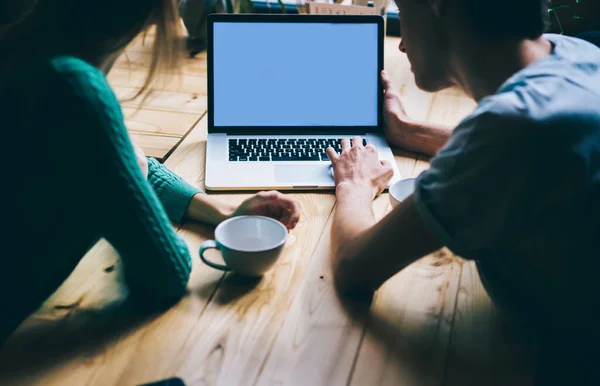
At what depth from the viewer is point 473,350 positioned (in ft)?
2.62

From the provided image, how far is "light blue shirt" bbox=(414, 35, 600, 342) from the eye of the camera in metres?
0.66

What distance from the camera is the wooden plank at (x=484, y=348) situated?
2.47 feet

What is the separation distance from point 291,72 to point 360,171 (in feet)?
0.94

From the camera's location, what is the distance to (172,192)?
1.06 meters

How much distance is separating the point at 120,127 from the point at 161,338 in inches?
11.1

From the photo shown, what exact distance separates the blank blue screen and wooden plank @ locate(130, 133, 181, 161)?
0.40 ft

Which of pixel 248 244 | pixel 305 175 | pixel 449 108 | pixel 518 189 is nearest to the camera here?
pixel 518 189

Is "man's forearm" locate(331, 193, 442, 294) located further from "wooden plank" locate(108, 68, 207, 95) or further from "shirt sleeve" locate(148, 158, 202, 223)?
"wooden plank" locate(108, 68, 207, 95)

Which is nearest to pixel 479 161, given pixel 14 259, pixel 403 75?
pixel 14 259

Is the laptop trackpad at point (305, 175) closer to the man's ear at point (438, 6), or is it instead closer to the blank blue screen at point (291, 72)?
the blank blue screen at point (291, 72)

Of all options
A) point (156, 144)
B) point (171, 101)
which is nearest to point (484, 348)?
point (156, 144)

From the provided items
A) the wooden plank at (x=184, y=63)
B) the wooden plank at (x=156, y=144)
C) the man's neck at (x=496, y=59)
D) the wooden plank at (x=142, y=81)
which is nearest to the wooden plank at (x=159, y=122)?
the wooden plank at (x=156, y=144)

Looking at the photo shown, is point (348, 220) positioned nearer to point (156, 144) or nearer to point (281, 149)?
point (281, 149)

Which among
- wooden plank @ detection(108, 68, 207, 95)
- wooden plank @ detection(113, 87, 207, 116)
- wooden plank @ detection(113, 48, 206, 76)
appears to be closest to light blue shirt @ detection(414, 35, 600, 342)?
wooden plank @ detection(113, 87, 207, 116)
